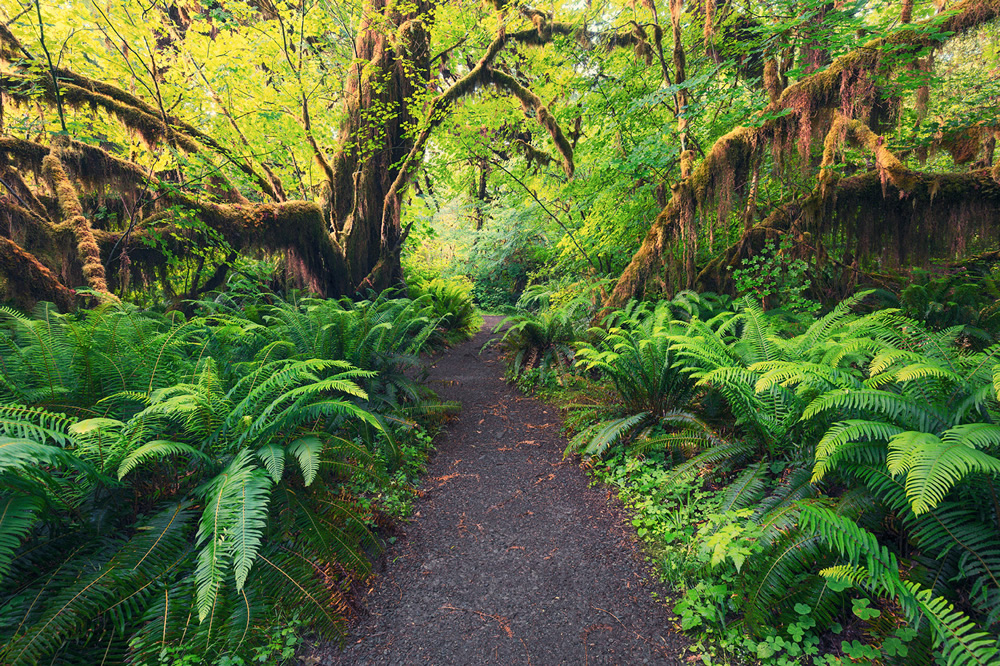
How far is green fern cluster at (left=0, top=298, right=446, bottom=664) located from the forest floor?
0.33m

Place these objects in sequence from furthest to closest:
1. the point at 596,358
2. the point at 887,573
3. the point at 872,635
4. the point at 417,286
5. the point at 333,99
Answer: the point at 417,286 < the point at 333,99 < the point at 596,358 < the point at 872,635 < the point at 887,573

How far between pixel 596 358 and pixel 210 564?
10.6 feet

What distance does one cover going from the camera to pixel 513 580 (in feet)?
7.94

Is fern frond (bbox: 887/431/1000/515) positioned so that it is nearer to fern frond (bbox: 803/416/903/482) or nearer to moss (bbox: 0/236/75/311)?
fern frond (bbox: 803/416/903/482)

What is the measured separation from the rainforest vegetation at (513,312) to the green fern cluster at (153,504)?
0.06 ft

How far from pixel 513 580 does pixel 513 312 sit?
5618mm

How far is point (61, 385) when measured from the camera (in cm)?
255

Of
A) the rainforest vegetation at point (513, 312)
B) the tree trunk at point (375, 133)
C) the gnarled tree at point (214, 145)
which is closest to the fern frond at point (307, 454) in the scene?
the rainforest vegetation at point (513, 312)

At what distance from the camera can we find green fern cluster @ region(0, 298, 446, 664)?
65.6 inches

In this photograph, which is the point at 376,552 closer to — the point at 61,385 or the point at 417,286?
the point at 61,385

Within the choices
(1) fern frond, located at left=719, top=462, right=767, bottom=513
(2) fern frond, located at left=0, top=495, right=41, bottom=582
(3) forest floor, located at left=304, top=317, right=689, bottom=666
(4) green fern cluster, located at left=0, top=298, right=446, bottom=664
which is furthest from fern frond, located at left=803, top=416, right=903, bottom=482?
(2) fern frond, located at left=0, top=495, right=41, bottom=582

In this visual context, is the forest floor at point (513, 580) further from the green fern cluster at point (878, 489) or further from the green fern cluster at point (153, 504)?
the green fern cluster at point (878, 489)

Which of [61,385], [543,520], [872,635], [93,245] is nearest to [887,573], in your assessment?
[872,635]

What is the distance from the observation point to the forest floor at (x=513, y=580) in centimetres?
196
